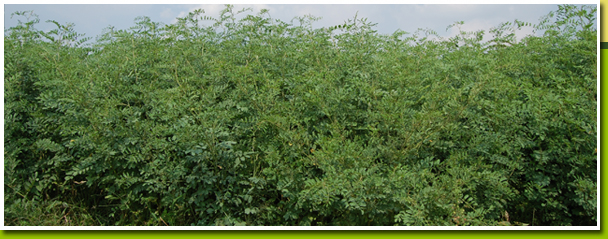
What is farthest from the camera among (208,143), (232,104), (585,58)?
(585,58)

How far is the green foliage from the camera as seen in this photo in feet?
9.80

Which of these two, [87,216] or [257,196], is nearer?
[257,196]

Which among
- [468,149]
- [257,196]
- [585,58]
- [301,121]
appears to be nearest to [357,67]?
[301,121]

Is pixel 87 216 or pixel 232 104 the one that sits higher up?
pixel 232 104

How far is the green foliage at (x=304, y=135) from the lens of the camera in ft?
9.80

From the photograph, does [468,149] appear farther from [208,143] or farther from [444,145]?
[208,143]

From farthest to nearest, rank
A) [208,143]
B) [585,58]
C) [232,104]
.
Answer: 1. [585,58]
2. [232,104]
3. [208,143]

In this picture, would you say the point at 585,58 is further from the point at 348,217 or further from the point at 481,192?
the point at 348,217

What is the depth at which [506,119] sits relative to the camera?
10.8 feet

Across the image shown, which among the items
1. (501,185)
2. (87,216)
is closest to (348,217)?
(501,185)

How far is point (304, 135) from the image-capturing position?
3047 mm

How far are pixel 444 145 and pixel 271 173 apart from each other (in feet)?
3.99

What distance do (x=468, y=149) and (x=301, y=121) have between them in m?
1.19

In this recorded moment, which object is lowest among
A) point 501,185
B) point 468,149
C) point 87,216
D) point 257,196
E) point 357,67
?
point 87,216
